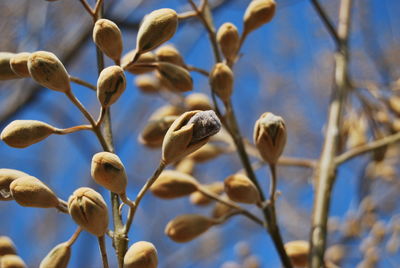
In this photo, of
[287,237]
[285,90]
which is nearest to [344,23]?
[287,237]

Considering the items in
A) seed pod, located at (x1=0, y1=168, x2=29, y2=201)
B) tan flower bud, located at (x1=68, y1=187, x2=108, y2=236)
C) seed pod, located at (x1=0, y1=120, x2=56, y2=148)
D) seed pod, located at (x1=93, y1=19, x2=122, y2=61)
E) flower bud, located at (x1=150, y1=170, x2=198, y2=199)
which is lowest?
flower bud, located at (x1=150, y1=170, x2=198, y2=199)

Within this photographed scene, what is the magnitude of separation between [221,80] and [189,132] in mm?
299

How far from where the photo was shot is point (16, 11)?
9.41 feet

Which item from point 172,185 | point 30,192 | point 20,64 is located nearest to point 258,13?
point 172,185

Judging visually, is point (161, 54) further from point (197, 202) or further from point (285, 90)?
point (285, 90)

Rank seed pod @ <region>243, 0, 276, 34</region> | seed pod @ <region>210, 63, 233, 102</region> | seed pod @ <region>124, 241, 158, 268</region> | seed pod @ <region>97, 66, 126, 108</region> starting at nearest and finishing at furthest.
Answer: seed pod @ <region>124, 241, 158, 268</region>
seed pod @ <region>97, 66, 126, 108</region>
seed pod @ <region>210, 63, 233, 102</region>
seed pod @ <region>243, 0, 276, 34</region>

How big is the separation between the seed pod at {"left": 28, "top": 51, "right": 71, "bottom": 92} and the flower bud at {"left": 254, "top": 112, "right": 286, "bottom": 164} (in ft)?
1.01

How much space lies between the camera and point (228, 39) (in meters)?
1.09

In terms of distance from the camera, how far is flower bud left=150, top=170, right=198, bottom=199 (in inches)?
42.7

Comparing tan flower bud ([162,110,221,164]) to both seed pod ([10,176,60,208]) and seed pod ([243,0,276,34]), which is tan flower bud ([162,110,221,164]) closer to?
seed pod ([10,176,60,208])

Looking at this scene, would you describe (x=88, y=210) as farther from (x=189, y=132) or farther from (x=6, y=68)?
(x=6, y=68)

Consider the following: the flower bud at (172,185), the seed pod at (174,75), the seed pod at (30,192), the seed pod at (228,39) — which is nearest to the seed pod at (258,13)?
the seed pod at (228,39)

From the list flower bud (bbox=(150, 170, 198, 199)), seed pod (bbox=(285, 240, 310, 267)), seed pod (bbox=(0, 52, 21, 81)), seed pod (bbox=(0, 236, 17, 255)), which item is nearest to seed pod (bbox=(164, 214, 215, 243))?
flower bud (bbox=(150, 170, 198, 199))

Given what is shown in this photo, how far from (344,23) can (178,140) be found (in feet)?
3.03
